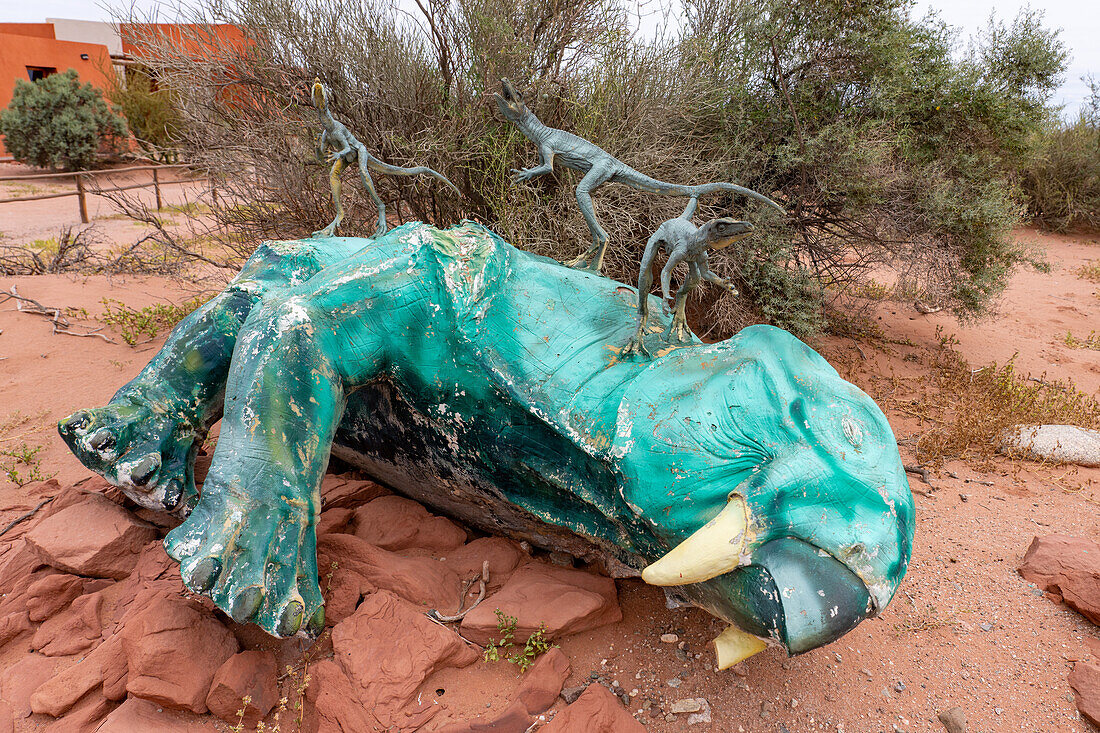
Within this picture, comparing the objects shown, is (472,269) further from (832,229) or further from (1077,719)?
(832,229)

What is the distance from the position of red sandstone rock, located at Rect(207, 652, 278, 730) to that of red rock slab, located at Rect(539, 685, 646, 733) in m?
0.80

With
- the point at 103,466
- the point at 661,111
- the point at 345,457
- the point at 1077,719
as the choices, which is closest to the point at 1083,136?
the point at 661,111

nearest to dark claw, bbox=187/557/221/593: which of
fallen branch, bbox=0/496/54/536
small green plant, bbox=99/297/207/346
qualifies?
fallen branch, bbox=0/496/54/536

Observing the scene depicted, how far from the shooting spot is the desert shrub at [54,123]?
14.1 metres

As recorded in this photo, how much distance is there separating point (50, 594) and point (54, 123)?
16413mm

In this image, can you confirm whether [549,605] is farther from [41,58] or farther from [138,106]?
[41,58]

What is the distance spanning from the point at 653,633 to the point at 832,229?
15.3ft

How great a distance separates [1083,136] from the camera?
11836 millimetres

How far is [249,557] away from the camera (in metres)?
1.62

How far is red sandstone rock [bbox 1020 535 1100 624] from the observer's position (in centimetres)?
216

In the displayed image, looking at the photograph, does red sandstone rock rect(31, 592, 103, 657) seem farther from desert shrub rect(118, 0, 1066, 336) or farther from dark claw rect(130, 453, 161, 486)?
desert shrub rect(118, 0, 1066, 336)

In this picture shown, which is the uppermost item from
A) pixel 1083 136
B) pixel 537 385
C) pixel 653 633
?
pixel 1083 136

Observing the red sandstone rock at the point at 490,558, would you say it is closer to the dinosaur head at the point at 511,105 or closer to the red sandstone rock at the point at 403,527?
the red sandstone rock at the point at 403,527

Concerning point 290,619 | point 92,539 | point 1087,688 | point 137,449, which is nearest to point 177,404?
point 137,449
